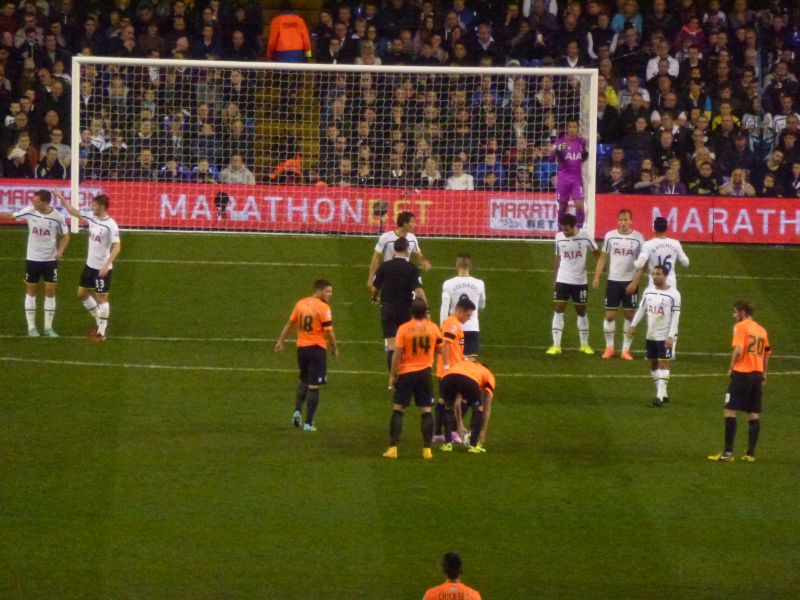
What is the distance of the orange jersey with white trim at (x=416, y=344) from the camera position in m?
16.7

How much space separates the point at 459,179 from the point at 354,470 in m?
12.9

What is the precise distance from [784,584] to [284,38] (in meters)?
20.3

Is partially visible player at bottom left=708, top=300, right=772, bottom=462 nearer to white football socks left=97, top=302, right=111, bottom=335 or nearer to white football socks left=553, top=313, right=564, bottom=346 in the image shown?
white football socks left=553, top=313, right=564, bottom=346

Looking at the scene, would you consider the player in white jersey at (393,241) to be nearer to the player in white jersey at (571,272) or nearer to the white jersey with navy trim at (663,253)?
the player in white jersey at (571,272)

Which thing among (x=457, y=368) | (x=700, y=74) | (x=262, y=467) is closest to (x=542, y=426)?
(x=457, y=368)

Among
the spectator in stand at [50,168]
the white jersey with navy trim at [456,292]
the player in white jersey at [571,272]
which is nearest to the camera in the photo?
the white jersey with navy trim at [456,292]

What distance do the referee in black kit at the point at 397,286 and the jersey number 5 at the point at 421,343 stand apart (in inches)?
104

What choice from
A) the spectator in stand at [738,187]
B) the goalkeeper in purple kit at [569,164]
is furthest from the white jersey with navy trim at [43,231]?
the spectator in stand at [738,187]

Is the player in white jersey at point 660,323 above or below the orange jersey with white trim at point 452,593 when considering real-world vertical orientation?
above

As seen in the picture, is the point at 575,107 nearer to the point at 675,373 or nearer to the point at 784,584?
the point at 675,373

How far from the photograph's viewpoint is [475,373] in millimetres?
16875

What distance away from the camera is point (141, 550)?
14047mm

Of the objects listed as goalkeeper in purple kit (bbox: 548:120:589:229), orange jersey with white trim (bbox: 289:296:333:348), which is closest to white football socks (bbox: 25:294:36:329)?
orange jersey with white trim (bbox: 289:296:333:348)

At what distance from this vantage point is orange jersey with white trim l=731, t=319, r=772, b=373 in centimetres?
1684
